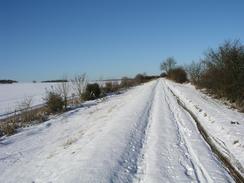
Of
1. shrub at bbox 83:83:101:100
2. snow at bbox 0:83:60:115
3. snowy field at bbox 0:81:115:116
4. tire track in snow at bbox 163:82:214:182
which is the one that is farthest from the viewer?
shrub at bbox 83:83:101:100

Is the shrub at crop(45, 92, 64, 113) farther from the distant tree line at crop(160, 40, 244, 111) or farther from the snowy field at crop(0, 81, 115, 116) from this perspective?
the distant tree line at crop(160, 40, 244, 111)

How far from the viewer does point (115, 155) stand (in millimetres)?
8906

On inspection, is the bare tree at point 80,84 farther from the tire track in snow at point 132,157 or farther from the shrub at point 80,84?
the tire track in snow at point 132,157

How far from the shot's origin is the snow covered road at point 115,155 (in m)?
7.28

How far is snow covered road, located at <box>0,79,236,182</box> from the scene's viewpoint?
7281mm

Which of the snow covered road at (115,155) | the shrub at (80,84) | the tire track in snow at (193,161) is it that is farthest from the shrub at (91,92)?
the tire track in snow at (193,161)

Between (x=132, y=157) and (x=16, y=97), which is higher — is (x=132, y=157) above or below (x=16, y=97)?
above

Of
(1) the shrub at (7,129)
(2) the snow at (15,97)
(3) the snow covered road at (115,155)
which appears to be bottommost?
(2) the snow at (15,97)

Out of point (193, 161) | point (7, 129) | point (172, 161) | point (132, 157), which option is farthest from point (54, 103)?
point (193, 161)

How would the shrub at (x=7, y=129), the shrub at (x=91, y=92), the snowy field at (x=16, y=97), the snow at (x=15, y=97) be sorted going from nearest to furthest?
the shrub at (x=7, y=129), the snowy field at (x=16, y=97), the snow at (x=15, y=97), the shrub at (x=91, y=92)

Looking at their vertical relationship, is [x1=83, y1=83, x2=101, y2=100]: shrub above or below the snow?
above

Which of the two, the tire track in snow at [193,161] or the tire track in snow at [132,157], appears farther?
the tire track in snow at [132,157]

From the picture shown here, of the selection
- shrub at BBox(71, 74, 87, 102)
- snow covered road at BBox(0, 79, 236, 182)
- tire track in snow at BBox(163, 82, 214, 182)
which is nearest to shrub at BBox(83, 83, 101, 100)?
shrub at BBox(71, 74, 87, 102)

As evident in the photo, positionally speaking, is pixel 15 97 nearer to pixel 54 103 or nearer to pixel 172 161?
pixel 54 103
